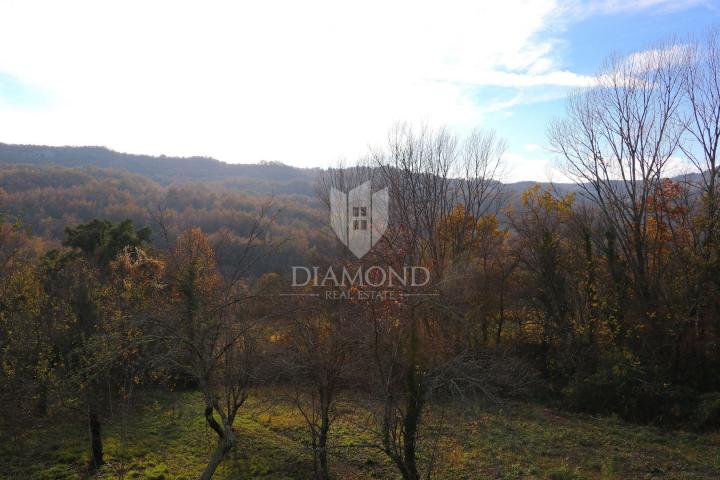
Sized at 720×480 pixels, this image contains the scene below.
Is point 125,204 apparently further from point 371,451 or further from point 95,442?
point 371,451

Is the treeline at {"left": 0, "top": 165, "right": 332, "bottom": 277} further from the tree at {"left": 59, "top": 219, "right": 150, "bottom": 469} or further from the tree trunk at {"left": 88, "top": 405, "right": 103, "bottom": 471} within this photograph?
the tree trunk at {"left": 88, "top": 405, "right": 103, "bottom": 471}

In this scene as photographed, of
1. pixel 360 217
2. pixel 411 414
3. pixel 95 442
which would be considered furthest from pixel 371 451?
pixel 360 217

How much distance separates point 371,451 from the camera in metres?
11.2

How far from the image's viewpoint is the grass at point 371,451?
9.77m

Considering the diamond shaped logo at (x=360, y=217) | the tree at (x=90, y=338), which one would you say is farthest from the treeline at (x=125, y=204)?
the tree at (x=90, y=338)

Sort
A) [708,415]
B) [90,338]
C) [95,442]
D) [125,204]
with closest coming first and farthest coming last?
[90,338] < [95,442] < [708,415] < [125,204]

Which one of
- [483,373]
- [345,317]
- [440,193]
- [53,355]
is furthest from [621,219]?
[53,355]

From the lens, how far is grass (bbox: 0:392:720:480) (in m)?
9.77

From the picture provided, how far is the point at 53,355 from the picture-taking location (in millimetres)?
11250

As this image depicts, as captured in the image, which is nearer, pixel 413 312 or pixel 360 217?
pixel 413 312

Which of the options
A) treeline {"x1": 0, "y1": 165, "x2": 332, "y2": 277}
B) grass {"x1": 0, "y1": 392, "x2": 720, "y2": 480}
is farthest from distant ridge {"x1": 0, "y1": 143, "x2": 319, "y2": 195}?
grass {"x1": 0, "y1": 392, "x2": 720, "y2": 480}

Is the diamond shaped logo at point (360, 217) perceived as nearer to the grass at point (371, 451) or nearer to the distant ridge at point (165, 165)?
the grass at point (371, 451)

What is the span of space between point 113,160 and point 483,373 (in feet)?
289

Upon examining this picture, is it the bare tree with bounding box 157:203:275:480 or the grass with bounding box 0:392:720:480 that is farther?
the grass with bounding box 0:392:720:480
